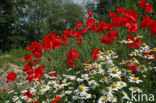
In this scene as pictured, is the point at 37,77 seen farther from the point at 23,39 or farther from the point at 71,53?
the point at 23,39

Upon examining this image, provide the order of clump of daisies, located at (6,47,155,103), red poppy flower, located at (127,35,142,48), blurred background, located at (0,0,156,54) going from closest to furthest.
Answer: clump of daisies, located at (6,47,155,103), red poppy flower, located at (127,35,142,48), blurred background, located at (0,0,156,54)

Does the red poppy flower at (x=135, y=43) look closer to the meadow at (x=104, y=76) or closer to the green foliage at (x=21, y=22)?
the meadow at (x=104, y=76)

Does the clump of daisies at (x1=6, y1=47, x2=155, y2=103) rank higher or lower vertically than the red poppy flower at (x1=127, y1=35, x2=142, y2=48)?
lower

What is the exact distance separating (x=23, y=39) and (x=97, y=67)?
1131cm

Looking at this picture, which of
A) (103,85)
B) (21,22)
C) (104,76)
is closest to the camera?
(103,85)

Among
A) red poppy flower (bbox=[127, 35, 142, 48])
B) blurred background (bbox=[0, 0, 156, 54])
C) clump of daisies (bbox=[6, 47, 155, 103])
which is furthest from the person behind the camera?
blurred background (bbox=[0, 0, 156, 54])

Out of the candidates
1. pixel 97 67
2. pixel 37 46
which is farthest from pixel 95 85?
pixel 37 46

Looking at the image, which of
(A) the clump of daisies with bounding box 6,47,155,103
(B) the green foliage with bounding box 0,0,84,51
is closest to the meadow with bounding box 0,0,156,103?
(A) the clump of daisies with bounding box 6,47,155,103

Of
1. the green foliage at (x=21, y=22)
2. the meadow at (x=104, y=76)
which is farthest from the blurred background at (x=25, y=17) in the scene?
the meadow at (x=104, y=76)

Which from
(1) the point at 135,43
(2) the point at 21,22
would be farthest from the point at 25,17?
(1) the point at 135,43

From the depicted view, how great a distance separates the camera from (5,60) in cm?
842

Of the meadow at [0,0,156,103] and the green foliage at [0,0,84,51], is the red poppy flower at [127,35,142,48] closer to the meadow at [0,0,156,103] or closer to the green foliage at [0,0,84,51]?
the meadow at [0,0,156,103]

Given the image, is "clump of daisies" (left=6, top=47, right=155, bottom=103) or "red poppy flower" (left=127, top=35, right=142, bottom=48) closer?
"clump of daisies" (left=6, top=47, right=155, bottom=103)

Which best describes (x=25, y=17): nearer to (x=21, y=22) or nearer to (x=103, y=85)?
(x=21, y=22)
